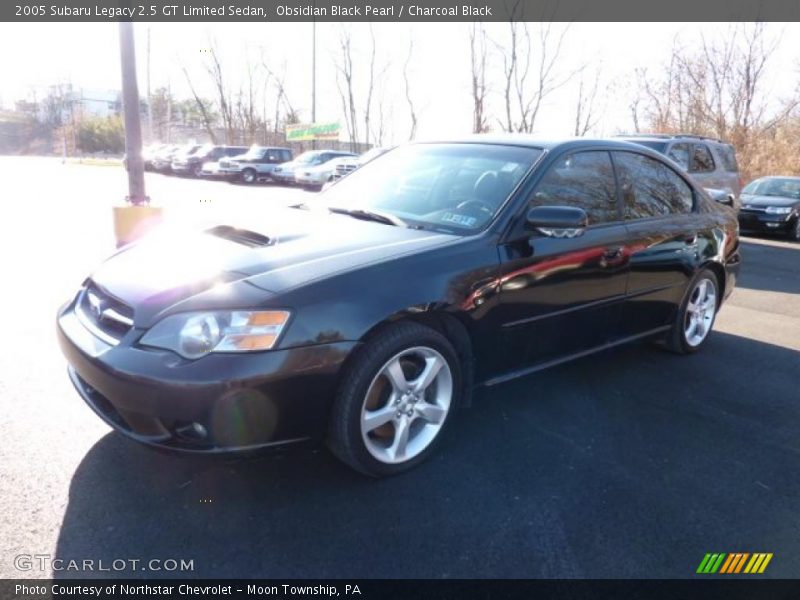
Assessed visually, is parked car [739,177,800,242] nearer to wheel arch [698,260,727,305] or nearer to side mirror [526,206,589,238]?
wheel arch [698,260,727,305]

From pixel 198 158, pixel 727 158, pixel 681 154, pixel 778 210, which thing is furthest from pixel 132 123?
pixel 198 158

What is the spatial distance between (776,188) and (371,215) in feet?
48.3

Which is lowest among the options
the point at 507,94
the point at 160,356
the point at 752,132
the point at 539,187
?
the point at 160,356

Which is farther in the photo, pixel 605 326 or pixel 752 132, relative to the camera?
pixel 752 132

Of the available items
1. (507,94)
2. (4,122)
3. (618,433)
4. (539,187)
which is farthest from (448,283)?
(4,122)

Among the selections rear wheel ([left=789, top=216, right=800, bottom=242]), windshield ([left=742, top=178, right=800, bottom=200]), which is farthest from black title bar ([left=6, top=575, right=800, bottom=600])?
windshield ([left=742, top=178, right=800, bottom=200])

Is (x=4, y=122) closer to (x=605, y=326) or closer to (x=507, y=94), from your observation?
(x=507, y=94)

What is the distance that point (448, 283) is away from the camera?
2.91 metres

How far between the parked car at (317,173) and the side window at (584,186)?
1988 centimetres

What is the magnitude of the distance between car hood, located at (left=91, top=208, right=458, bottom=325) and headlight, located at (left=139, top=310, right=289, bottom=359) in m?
0.09

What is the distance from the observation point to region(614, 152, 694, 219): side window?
13.3ft

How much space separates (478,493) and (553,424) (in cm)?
90

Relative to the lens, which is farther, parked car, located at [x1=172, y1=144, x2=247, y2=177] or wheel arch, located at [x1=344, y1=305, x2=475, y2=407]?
parked car, located at [x1=172, y1=144, x2=247, y2=177]

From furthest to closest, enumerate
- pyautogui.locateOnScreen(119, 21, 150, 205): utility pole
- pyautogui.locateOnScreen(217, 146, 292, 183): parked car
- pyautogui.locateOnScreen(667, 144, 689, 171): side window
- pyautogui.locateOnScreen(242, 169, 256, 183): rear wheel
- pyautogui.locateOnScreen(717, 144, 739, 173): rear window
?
1. pyautogui.locateOnScreen(242, 169, 256, 183): rear wheel
2. pyautogui.locateOnScreen(217, 146, 292, 183): parked car
3. pyautogui.locateOnScreen(717, 144, 739, 173): rear window
4. pyautogui.locateOnScreen(667, 144, 689, 171): side window
5. pyautogui.locateOnScreen(119, 21, 150, 205): utility pole
